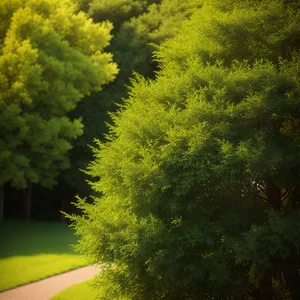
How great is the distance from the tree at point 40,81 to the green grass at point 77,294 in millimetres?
9950

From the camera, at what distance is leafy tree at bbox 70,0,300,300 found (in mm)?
9375

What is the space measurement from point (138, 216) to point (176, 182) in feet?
4.69

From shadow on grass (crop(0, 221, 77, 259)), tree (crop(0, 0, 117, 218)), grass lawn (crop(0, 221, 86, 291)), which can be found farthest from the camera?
tree (crop(0, 0, 117, 218))

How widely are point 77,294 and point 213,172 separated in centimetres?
627

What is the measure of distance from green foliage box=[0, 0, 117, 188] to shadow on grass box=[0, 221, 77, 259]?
2573mm

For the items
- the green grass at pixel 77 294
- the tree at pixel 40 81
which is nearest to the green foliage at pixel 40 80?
the tree at pixel 40 81

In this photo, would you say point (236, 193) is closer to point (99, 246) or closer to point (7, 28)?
point (99, 246)

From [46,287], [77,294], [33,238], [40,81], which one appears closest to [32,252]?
[33,238]

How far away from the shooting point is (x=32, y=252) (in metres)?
18.4

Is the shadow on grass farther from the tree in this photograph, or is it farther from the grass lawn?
the tree

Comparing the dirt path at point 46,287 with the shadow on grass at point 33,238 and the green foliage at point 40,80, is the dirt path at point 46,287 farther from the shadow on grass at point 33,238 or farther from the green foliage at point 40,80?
the green foliage at point 40,80

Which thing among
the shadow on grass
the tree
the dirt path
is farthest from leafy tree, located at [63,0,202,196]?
the dirt path

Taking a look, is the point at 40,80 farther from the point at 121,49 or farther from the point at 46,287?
the point at 46,287

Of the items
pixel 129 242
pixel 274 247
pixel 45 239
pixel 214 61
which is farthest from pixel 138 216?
pixel 45 239
